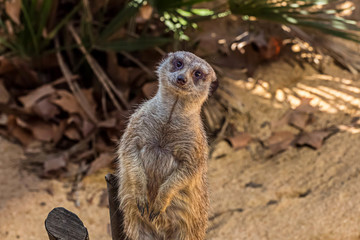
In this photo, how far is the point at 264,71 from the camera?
5.59 m

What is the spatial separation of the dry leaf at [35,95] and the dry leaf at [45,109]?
0.04 metres

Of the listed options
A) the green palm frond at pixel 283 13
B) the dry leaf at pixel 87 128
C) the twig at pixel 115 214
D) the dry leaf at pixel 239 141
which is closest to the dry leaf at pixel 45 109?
the dry leaf at pixel 87 128

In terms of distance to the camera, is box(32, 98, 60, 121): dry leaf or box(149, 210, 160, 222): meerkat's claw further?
box(32, 98, 60, 121): dry leaf

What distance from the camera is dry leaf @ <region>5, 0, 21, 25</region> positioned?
469 cm

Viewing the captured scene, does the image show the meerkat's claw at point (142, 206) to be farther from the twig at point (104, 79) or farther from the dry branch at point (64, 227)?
the twig at point (104, 79)

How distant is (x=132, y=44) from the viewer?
4.83 m

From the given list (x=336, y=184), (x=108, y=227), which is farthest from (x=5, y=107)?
(x=336, y=184)

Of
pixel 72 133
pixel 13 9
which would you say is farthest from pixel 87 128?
pixel 13 9

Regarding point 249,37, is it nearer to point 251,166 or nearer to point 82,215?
point 251,166

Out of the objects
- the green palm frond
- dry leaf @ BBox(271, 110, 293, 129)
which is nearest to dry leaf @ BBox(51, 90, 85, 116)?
the green palm frond

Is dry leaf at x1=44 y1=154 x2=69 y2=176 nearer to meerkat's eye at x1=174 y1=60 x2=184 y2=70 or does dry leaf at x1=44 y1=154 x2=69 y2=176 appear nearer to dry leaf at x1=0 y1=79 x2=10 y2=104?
dry leaf at x1=0 y1=79 x2=10 y2=104

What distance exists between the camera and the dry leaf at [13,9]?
4.69 metres

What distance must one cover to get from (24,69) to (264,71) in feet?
8.35

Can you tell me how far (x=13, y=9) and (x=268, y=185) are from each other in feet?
9.31
